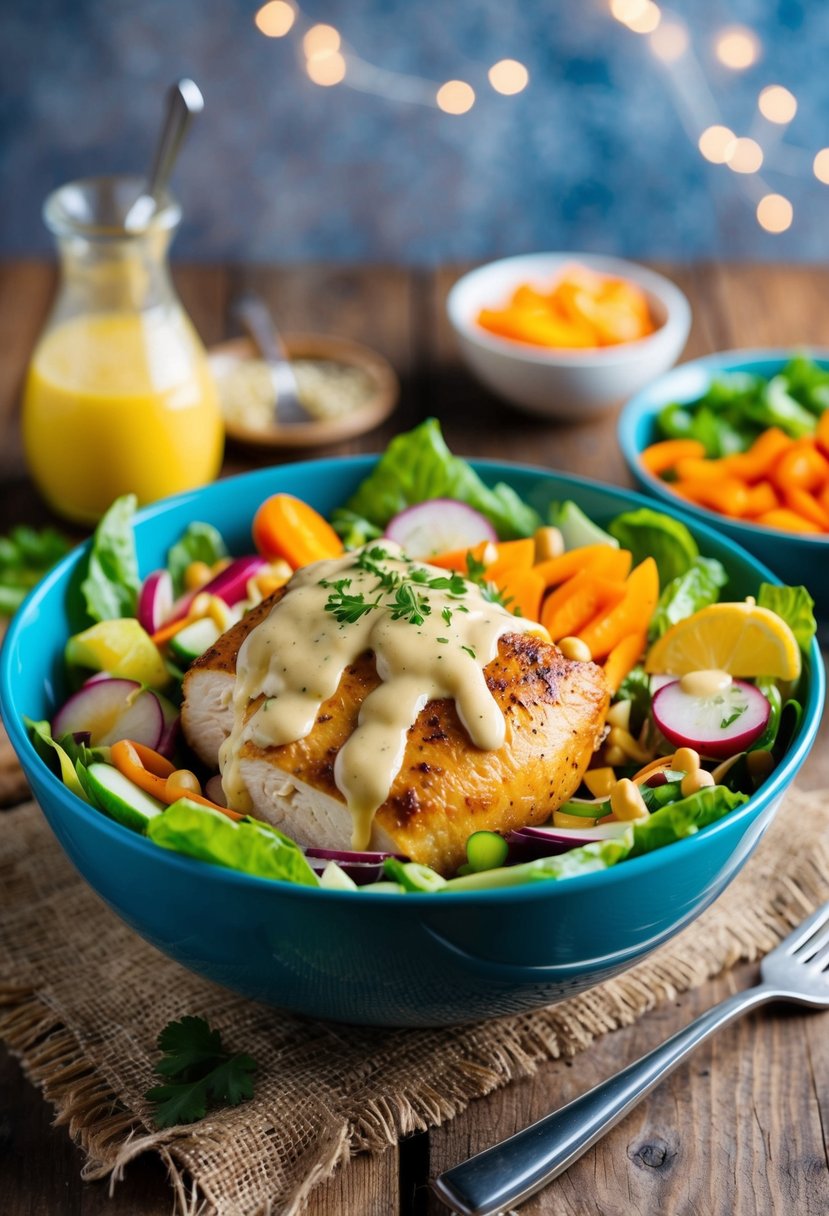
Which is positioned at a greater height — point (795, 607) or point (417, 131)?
point (795, 607)

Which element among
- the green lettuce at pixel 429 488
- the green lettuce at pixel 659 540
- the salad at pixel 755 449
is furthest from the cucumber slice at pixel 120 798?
the salad at pixel 755 449

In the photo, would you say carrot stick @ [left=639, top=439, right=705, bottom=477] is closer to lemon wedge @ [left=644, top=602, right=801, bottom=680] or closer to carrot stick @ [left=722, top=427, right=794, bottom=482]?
carrot stick @ [left=722, top=427, right=794, bottom=482]

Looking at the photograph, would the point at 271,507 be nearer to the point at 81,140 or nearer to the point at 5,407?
the point at 5,407

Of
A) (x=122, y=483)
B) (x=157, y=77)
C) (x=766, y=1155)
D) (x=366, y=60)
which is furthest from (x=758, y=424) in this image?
(x=157, y=77)

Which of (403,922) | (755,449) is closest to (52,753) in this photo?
(403,922)

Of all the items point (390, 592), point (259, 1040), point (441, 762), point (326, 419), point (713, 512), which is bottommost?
point (326, 419)

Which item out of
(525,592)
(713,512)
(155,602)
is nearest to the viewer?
(525,592)

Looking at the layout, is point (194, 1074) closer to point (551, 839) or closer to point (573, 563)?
point (551, 839)

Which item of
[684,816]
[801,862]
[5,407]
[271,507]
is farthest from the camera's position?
[5,407]
